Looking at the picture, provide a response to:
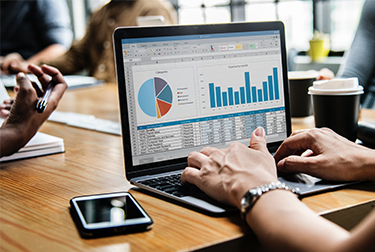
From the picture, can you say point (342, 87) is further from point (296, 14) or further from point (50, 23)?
point (296, 14)

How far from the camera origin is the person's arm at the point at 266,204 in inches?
16.1

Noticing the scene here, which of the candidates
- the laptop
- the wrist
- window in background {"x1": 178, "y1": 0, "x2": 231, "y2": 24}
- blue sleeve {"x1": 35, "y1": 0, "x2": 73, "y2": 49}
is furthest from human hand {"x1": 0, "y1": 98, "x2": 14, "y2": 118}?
window in background {"x1": 178, "y1": 0, "x2": 231, "y2": 24}

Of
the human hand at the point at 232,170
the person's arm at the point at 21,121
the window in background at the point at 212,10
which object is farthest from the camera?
the window in background at the point at 212,10

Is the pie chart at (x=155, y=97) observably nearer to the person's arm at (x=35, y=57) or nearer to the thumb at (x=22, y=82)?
the thumb at (x=22, y=82)

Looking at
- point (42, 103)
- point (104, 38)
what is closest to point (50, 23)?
point (104, 38)

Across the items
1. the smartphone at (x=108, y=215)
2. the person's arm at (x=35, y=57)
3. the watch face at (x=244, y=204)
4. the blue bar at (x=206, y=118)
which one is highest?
the person's arm at (x=35, y=57)

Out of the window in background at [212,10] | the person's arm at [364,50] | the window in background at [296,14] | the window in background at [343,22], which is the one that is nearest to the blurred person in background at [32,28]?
the window in background at [296,14]

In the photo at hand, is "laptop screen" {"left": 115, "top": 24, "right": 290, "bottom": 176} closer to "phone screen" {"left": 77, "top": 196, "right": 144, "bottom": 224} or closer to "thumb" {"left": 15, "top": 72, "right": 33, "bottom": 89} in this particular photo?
"phone screen" {"left": 77, "top": 196, "right": 144, "bottom": 224}

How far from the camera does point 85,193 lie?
0.65 metres

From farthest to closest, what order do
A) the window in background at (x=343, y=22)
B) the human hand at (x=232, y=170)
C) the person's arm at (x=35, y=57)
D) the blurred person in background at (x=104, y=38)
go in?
1. the window in background at (x=343, y=22)
2. the blurred person in background at (x=104, y=38)
3. the person's arm at (x=35, y=57)
4. the human hand at (x=232, y=170)

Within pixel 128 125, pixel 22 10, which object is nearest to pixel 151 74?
pixel 128 125

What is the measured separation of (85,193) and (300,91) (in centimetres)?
72

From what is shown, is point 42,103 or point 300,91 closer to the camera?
point 42,103

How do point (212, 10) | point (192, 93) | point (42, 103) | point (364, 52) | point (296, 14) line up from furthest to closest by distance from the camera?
point (212, 10), point (296, 14), point (364, 52), point (42, 103), point (192, 93)
